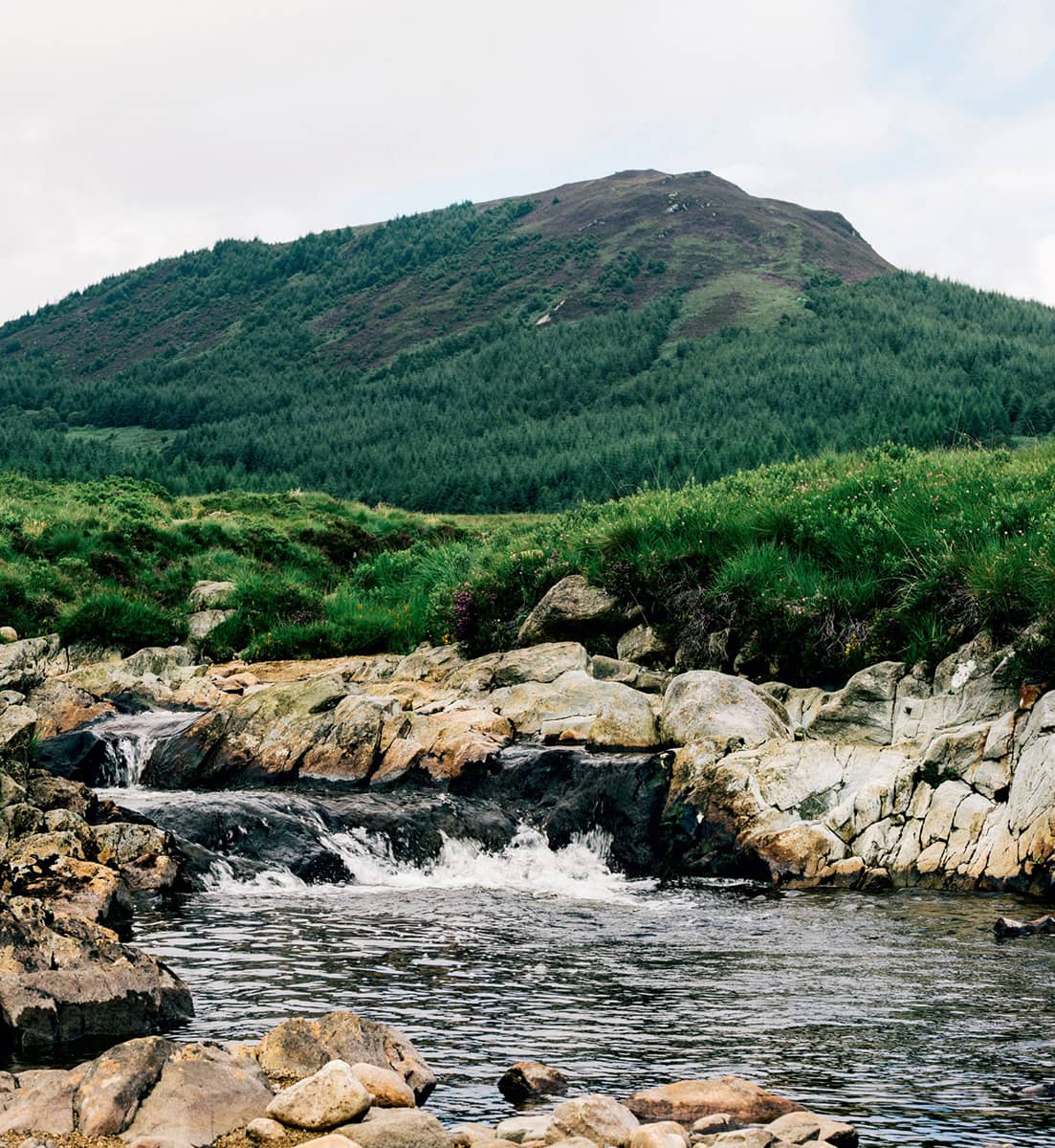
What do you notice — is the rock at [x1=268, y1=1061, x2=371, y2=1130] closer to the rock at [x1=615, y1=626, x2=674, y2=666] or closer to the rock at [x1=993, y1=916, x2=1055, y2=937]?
the rock at [x1=993, y1=916, x2=1055, y2=937]

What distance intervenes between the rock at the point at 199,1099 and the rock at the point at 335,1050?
0.75ft

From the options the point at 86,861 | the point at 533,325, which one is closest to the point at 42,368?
the point at 533,325

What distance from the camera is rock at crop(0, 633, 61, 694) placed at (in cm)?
1872

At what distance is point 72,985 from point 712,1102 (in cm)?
382

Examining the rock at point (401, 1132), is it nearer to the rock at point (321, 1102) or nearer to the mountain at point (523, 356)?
the rock at point (321, 1102)

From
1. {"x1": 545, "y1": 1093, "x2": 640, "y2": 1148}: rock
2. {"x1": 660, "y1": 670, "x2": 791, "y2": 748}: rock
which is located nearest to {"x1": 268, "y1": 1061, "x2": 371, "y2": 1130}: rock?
{"x1": 545, "y1": 1093, "x2": 640, "y2": 1148}: rock

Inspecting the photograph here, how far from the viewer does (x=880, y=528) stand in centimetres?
1661

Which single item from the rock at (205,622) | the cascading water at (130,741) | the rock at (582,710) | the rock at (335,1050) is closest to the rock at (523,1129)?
the rock at (335,1050)

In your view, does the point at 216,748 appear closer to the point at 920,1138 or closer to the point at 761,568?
the point at 761,568

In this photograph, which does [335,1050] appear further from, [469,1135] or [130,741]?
[130,741]

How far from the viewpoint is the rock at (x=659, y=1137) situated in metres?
4.70

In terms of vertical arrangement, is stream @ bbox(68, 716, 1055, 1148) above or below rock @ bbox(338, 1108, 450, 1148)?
below

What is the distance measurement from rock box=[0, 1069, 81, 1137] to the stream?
1299mm

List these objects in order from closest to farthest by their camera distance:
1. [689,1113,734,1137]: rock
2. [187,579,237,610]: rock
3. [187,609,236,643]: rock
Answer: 1. [689,1113,734,1137]: rock
2. [187,609,236,643]: rock
3. [187,579,237,610]: rock
